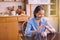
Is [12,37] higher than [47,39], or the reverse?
[47,39]

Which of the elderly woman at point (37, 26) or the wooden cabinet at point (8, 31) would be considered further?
the wooden cabinet at point (8, 31)

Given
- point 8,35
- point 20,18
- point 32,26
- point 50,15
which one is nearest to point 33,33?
point 32,26

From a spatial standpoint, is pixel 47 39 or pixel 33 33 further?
pixel 33 33

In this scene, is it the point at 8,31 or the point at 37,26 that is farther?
the point at 8,31

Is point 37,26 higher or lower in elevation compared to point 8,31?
higher

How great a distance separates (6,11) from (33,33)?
10.2 ft

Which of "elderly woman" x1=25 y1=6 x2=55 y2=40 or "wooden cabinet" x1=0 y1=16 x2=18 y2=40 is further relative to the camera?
"wooden cabinet" x1=0 y1=16 x2=18 y2=40

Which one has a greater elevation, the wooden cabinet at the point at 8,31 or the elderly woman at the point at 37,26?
the elderly woman at the point at 37,26

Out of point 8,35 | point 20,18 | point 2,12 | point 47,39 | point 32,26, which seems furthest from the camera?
point 2,12

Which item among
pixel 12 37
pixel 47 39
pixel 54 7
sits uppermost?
pixel 54 7

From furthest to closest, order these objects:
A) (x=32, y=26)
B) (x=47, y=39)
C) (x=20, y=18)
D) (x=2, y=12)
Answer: (x=2, y=12), (x=20, y=18), (x=32, y=26), (x=47, y=39)

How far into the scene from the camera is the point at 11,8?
5.19m

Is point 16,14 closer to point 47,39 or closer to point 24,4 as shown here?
point 24,4

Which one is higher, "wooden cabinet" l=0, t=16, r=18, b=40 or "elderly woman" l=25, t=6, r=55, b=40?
"elderly woman" l=25, t=6, r=55, b=40
